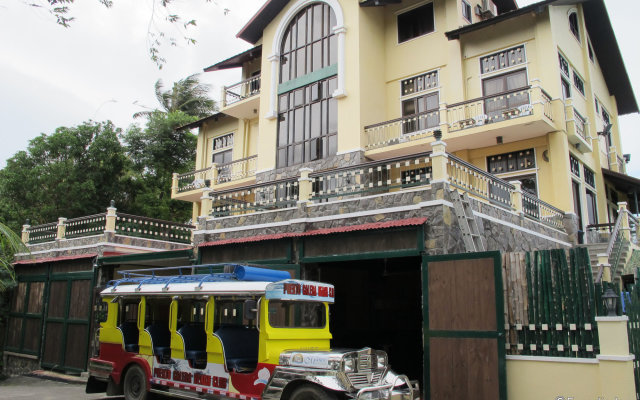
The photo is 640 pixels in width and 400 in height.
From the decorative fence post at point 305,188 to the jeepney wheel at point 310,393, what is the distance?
19.3ft

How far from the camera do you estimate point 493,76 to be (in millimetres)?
18328

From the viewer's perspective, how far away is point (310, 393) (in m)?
7.43

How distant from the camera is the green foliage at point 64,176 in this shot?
85.9ft

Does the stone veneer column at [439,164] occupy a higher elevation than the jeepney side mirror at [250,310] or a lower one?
higher

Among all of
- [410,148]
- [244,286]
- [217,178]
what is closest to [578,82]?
[410,148]

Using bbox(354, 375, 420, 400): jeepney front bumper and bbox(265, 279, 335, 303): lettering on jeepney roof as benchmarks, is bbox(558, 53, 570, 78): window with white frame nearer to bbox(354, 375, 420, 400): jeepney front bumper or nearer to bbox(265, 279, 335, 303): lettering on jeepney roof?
bbox(265, 279, 335, 303): lettering on jeepney roof

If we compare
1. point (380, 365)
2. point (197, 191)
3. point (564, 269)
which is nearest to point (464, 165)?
point (564, 269)

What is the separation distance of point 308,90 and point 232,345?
41.7 ft

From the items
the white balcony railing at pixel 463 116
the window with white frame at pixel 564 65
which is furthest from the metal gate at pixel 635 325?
the window with white frame at pixel 564 65

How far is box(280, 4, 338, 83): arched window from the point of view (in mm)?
19625

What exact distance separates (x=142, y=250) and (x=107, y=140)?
37.9 ft

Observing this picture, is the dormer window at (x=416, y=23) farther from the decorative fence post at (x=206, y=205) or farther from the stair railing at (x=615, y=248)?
the decorative fence post at (x=206, y=205)

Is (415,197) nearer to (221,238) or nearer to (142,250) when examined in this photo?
(221,238)

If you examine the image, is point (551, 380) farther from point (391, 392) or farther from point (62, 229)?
point (62, 229)
